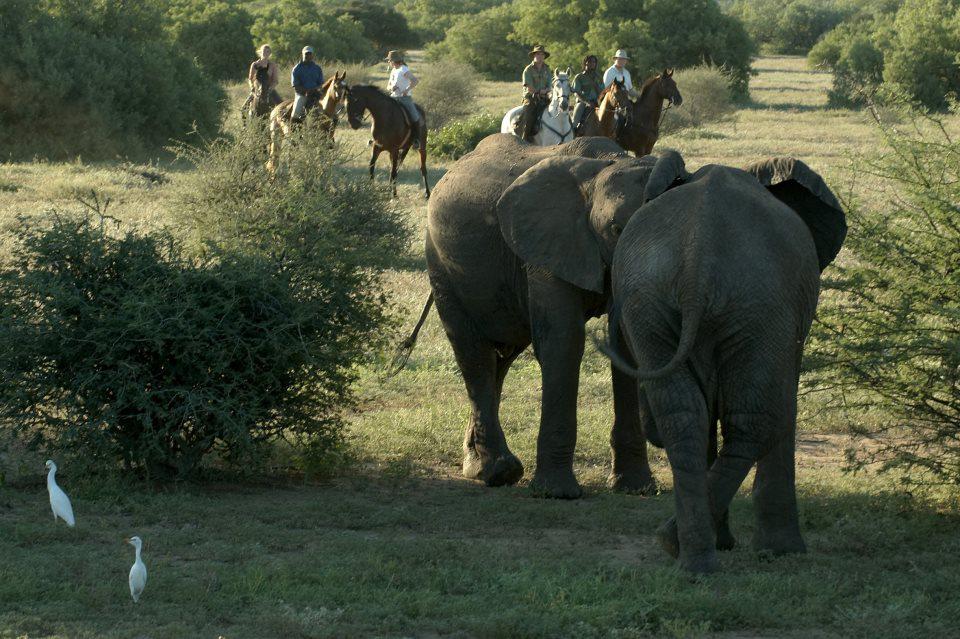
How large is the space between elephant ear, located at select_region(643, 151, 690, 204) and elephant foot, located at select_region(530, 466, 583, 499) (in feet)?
6.66

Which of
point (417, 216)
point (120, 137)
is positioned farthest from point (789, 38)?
point (417, 216)

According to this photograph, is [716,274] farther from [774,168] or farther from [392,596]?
[392,596]

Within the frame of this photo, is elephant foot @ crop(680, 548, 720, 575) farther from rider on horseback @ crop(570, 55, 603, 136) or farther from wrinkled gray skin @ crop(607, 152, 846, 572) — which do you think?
rider on horseback @ crop(570, 55, 603, 136)

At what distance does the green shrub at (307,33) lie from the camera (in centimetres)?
4512

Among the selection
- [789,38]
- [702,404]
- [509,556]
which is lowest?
[789,38]

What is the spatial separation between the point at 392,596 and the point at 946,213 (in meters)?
3.81

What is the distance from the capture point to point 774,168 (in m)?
6.37

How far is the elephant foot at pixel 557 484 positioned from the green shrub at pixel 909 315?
1452mm

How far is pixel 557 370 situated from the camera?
7391 millimetres

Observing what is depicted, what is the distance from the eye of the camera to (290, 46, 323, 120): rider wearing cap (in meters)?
21.5

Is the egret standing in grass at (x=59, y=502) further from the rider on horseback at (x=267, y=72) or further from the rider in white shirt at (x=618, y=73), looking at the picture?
the rider on horseback at (x=267, y=72)

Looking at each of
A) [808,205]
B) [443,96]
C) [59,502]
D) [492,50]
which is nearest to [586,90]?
[443,96]

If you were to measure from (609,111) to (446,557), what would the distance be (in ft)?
51.3

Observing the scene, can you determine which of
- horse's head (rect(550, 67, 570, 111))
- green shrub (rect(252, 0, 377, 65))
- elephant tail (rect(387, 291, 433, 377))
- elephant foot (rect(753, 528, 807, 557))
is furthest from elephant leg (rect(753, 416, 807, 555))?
green shrub (rect(252, 0, 377, 65))
